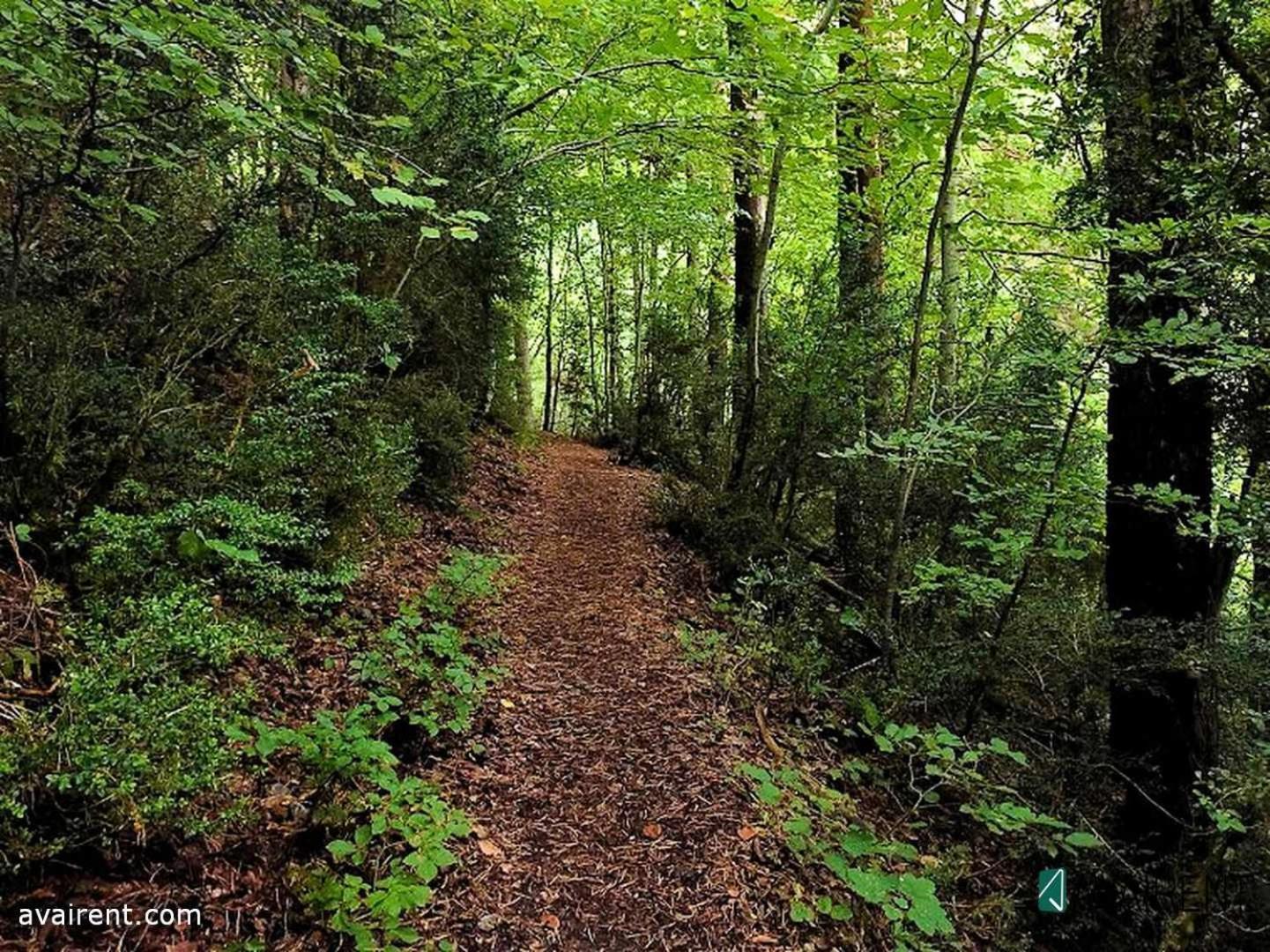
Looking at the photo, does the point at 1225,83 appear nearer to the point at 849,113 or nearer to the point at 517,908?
the point at 849,113

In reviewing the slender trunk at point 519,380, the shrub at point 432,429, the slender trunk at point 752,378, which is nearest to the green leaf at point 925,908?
the shrub at point 432,429

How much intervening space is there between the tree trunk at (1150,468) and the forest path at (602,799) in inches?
95.8

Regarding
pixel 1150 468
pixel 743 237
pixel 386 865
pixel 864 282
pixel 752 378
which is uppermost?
pixel 743 237

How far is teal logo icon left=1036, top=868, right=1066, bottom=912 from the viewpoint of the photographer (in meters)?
4.00

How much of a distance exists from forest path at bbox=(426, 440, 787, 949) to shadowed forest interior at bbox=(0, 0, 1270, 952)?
3cm

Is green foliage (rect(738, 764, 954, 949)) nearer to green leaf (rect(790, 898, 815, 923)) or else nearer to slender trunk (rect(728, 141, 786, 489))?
green leaf (rect(790, 898, 815, 923))

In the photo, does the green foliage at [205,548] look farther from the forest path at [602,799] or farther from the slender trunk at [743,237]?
the slender trunk at [743,237]

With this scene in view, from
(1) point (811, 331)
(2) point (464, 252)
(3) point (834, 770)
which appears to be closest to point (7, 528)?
(3) point (834, 770)

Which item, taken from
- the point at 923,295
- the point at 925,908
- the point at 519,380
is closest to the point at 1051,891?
the point at 925,908

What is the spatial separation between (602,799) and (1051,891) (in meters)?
2.65

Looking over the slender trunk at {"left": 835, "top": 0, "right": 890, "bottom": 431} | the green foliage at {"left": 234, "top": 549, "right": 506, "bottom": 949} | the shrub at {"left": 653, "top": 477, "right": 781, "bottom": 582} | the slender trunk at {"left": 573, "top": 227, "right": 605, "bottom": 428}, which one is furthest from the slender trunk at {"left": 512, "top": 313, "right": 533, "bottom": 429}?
the green foliage at {"left": 234, "top": 549, "right": 506, "bottom": 949}

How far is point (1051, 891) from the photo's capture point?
13.2 ft

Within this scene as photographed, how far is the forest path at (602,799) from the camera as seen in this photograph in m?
3.10

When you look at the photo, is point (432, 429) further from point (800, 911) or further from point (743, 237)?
point (743, 237)
